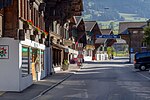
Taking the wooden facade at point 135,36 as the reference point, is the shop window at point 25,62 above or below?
below

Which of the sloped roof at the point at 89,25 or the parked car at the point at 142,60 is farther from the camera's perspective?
the sloped roof at the point at 89,25

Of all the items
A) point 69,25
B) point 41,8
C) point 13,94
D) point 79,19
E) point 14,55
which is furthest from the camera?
point 79,19

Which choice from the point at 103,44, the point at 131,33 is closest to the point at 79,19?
the point at 131,33

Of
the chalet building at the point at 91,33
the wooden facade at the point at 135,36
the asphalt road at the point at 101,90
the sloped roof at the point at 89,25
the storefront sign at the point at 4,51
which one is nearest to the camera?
the asphalt road at the point at 101,90

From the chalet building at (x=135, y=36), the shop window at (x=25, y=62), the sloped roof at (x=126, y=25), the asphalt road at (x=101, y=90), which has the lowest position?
the asphalt road at (x=101, y=90)

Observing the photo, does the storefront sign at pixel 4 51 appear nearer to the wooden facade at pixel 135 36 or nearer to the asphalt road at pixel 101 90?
the asphalt road at pixel 101 90

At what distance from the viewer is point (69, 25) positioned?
2756 inches

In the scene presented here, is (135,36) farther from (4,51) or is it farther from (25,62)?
(4,51)

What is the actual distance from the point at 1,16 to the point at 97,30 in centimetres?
9351

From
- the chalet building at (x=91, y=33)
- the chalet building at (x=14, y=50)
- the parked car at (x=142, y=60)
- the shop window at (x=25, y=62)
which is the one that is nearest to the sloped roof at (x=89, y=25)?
the chalet building at (x=91, y=33)

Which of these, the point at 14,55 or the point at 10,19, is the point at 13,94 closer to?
the point at 14,55

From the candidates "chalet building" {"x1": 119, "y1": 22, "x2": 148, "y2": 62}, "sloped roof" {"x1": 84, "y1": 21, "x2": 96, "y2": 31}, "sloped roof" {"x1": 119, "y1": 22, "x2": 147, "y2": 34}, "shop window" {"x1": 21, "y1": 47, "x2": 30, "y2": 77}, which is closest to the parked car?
"shop window" {"x1": 21, "y1": 47, "x2": 30, "y2": 77}

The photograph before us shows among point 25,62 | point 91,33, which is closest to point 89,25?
point 91,33

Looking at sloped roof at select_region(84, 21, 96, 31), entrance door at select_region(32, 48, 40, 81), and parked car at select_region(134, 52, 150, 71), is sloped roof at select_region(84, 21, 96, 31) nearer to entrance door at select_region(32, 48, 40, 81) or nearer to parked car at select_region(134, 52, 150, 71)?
parked car at select_region(134, 52, 150, 71)
